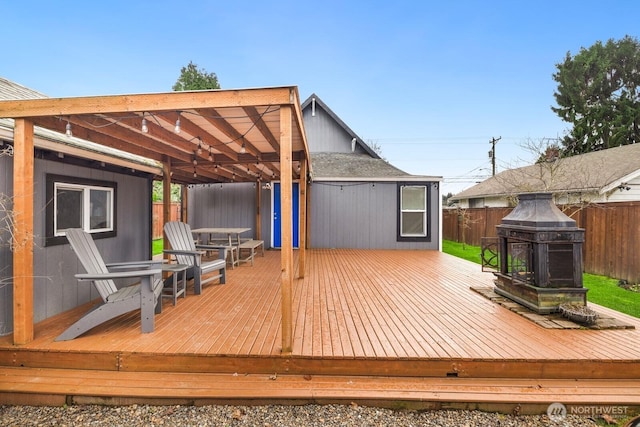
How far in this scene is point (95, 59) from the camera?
53.7ft

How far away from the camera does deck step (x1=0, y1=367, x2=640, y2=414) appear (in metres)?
2.03

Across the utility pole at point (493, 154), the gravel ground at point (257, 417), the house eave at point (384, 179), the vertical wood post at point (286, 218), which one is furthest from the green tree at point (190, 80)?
the vertical wood post at point (286, 218)

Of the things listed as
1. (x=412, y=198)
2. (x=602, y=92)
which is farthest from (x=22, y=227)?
(x=602, y=92)

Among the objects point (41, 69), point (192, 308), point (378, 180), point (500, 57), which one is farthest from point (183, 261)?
point (41, 69)

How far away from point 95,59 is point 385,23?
53.2 feet

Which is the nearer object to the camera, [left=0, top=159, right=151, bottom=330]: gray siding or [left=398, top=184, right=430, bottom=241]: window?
[left=0, top=159, right=151, bottom=330]: gray siding

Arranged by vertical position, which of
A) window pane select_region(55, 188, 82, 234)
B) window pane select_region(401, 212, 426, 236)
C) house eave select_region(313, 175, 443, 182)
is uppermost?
house eave select_region(313, 175, 443, 182)

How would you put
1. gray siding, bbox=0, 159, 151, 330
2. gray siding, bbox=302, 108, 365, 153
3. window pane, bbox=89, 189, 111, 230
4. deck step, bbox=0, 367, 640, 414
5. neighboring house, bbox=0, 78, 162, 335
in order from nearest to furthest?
1. deck step, bbox=0, 367, 640, 414
2. neighboring house, bbox=0, 78, 162, 335
3. gray siding, bbox=0, 159, 151, 330
4. window pane, bbox=89, 189, 111, 230
5. gray siding, bbox=302, 108, 365, 153

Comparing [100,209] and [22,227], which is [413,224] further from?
[22,227]

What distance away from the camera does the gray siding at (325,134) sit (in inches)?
441

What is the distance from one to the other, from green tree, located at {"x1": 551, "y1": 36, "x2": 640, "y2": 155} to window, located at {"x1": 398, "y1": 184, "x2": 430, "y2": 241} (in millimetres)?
12883

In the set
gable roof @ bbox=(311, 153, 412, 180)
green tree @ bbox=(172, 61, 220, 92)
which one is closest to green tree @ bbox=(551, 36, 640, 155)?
gable roof @ bbox=(311, 153, 412, 180)

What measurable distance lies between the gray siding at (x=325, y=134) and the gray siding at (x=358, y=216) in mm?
3321

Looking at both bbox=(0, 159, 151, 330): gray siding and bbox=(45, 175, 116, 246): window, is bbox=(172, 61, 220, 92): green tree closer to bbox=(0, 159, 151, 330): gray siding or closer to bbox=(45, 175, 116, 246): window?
bbox=(0, 159, 151, 330): gray siding
